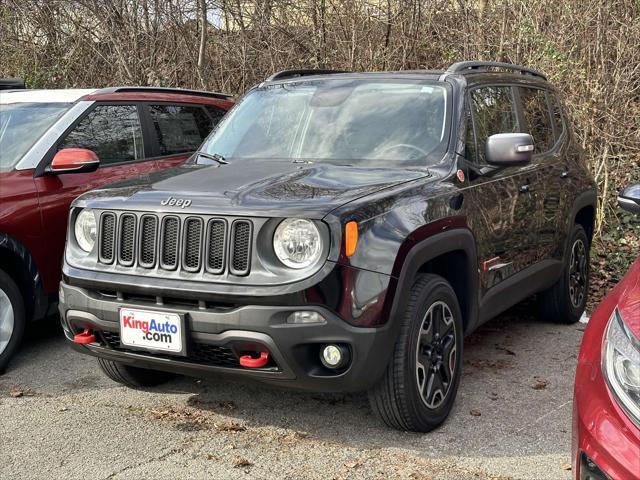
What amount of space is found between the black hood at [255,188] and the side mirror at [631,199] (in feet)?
3.45

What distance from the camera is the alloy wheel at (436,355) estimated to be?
12.9 feet

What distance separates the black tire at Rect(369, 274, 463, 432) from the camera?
147 inches

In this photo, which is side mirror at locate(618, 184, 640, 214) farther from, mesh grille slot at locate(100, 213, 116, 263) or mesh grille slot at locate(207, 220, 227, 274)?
mesh grille slot at locate(100, 213, 116, 263)

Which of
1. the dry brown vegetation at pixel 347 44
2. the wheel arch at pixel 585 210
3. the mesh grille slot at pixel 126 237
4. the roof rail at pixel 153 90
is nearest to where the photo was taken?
the mesh grille slot at pixel 126 237

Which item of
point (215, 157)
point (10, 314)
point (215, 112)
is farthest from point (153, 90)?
point (10, 314)

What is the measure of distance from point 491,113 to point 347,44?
593cm

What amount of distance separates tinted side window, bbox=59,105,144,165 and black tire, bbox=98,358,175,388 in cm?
180

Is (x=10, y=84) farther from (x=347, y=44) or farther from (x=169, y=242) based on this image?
(x=347, y=44)

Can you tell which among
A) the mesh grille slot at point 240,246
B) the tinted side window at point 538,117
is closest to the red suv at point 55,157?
the mesh grille slot at point 240,246

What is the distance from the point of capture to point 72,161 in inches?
205

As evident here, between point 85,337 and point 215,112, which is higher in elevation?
point 215,112

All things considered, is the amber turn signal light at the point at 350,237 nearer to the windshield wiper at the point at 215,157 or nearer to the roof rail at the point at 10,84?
the windshield wiper at the point at 215,157

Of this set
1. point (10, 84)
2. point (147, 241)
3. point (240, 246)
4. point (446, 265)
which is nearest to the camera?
point (240, 246)

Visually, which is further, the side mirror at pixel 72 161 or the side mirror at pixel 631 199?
the side mirror at pixel 72 161
